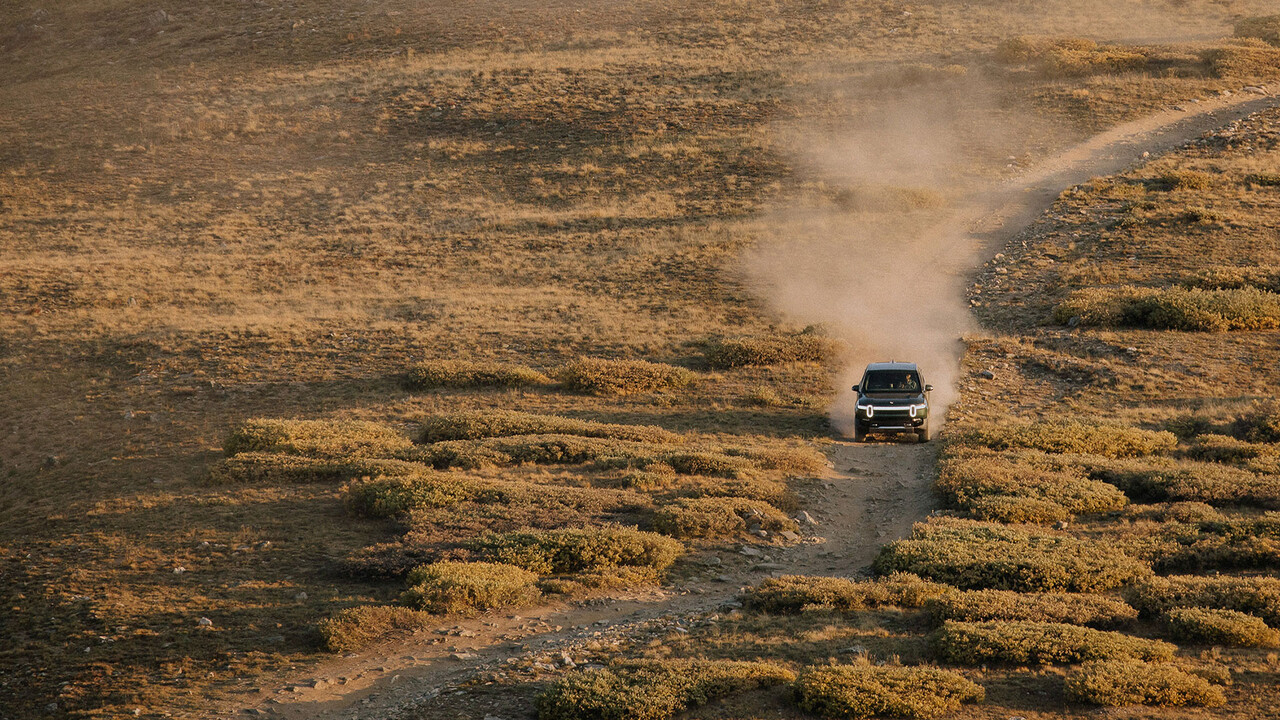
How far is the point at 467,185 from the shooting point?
1940 inches

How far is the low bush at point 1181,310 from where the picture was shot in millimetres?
29922

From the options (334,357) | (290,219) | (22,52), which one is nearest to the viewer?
(334,357)

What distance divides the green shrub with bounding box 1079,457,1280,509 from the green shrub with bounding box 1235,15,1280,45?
164 feet

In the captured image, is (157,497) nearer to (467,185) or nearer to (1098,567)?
(1098,567)

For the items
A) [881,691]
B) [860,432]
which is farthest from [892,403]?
[881,691]

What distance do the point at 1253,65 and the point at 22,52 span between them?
71163 millimetres

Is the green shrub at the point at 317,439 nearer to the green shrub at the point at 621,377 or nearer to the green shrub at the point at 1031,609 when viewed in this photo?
the green shrub at the point at 621,377

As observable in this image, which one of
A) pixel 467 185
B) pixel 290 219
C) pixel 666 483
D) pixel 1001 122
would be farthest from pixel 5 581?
pixel 1001 122

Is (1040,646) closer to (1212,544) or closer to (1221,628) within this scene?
(1221,628)

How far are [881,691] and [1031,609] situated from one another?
129 inches

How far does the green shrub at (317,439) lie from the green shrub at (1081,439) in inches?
467

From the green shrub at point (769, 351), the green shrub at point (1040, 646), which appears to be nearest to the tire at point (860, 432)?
the green shrub at point (769, 351)

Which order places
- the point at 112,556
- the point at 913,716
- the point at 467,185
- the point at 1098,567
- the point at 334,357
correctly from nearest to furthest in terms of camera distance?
the point at 913,716, the point at 1098,567, the point at 112,556, the point at 334,357, the point at 467,185

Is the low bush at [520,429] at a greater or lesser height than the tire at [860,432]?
greater
